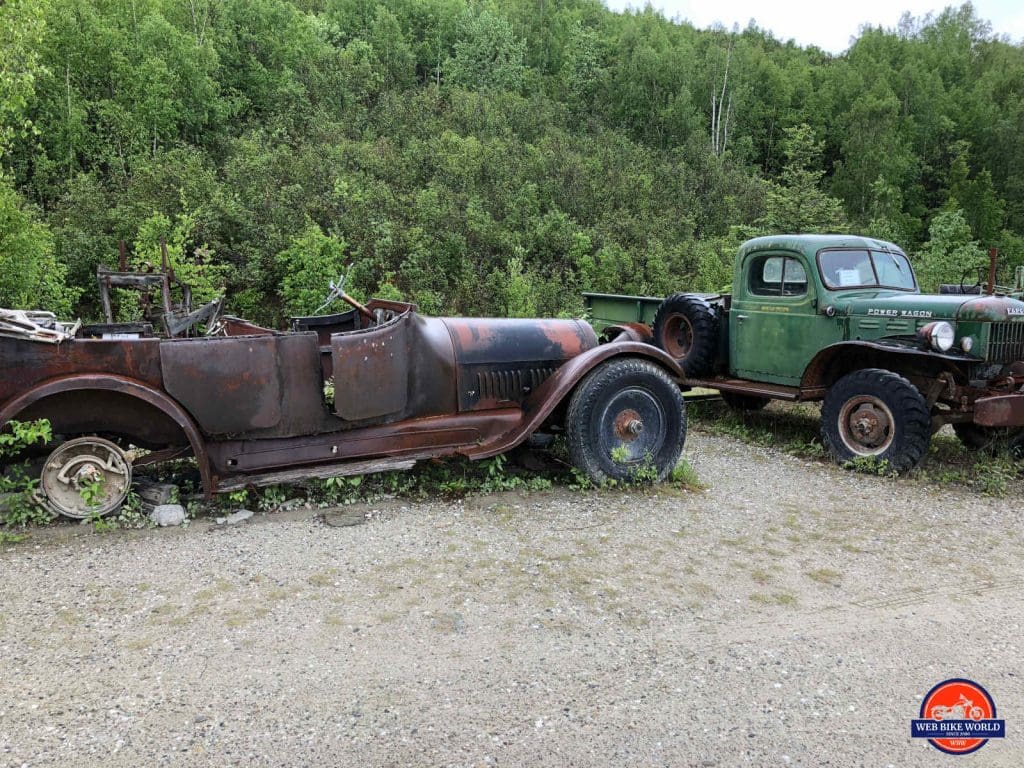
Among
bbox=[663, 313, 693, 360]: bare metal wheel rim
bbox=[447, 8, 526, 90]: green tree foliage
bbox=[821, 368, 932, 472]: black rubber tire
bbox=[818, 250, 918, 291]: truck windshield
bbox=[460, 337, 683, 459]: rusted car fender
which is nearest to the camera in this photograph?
bbox=[460, 337, 683, 459]: rusted car fender

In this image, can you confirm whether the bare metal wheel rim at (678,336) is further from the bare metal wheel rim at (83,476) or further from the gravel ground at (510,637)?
the bare metal wheel rim at (83,476)

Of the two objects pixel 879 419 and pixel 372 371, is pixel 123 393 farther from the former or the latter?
pixel 879 419

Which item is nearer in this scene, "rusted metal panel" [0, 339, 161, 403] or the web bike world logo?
the web bike world logo

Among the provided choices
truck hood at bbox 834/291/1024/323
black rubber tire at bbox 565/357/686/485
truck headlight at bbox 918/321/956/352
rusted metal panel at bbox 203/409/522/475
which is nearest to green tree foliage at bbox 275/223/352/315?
rusted metal panel at bbox 203/409/522/475

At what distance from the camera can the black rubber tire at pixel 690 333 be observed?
306 inches

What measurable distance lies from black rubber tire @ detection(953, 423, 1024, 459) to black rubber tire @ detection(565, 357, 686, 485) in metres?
3.24

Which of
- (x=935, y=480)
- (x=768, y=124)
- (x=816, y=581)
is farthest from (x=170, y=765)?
(x=768, y=124)

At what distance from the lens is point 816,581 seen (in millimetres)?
3926

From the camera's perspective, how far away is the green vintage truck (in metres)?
5.97

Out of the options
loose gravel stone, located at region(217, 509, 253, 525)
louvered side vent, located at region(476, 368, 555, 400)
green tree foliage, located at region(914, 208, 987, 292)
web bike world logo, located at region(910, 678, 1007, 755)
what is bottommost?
web bike world logo, located at region(910, 678, 1007, 755)

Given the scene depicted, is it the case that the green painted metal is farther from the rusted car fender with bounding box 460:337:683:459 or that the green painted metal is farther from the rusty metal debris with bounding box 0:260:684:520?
the rusted car fender with bounding box 460:337:683:459

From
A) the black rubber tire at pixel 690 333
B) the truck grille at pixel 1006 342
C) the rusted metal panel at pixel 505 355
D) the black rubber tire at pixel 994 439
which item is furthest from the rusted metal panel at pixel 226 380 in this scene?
the black rubber tire at pixel 994 439

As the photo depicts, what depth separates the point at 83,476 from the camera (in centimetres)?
429

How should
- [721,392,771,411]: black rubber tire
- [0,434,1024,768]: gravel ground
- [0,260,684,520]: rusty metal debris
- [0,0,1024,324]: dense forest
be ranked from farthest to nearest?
[0,0,1024,324]: dense forest → [721,392,771,411]: black rubber tire → [0,260,684,520]: rusty metal debris → [0,434,1024,768]: gravel ground
